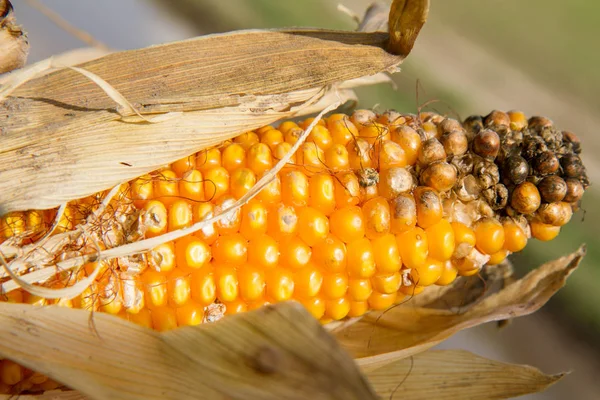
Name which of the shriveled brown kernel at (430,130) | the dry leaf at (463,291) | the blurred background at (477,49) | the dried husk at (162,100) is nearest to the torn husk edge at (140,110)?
the dried husk at (162,100)

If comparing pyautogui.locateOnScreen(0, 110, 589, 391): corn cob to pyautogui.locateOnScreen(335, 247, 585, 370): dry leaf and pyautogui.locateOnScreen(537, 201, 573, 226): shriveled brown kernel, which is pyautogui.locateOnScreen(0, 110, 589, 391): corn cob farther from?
pyautogui.locateOnScreen(335, 247, 585, 370): dry leaf

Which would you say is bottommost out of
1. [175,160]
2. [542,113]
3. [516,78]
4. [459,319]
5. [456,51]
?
[459,319]

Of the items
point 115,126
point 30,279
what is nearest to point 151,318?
point 30,279

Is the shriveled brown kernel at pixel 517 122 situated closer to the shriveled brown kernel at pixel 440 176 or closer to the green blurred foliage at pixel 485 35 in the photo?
the shriveled brown kernel at pixel 440 176

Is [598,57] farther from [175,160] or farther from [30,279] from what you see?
[30,279]

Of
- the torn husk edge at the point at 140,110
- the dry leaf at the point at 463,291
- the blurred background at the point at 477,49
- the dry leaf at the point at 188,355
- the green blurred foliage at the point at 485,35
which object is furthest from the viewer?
the green blurred foliage at the point at 485,35

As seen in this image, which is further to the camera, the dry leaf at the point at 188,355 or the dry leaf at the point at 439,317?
the dry leaf at the point at 439,317

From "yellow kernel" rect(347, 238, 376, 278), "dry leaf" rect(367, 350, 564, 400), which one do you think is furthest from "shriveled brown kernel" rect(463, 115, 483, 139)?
"dry leaf" rect(367, 350, 564, 400)
